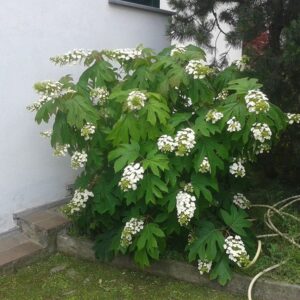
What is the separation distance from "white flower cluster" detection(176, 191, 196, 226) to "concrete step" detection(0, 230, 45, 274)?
5.08ft

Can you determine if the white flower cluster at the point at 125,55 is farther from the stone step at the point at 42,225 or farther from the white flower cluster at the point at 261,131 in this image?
the stone step at the point at 42,225

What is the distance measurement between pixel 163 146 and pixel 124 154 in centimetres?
29

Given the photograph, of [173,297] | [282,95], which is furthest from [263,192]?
[173,297]

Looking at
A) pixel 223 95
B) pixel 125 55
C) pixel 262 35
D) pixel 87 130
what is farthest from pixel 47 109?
pixel 262 35

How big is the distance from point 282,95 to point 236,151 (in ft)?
3.52

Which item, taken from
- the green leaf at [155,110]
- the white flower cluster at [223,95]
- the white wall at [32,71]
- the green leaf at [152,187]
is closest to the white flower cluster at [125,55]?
the green leaf at [155,110]

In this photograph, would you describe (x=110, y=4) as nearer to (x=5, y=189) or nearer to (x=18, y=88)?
(x=18, y=88)

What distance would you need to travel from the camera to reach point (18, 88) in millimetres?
3822

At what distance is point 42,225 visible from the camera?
12.7 ft

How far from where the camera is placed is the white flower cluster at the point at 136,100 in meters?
2.80

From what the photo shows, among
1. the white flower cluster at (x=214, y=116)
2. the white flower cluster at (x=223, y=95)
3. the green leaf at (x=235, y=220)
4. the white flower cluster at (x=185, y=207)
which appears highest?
the white flower cluster at (x=223, y=95)

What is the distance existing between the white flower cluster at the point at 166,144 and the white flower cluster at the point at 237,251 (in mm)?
835

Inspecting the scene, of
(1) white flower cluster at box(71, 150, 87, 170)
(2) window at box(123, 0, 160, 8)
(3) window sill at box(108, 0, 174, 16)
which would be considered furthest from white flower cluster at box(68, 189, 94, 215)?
(2) window at box(123, 0, 160, 8)

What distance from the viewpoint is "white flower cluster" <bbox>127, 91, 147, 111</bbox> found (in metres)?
2.80
